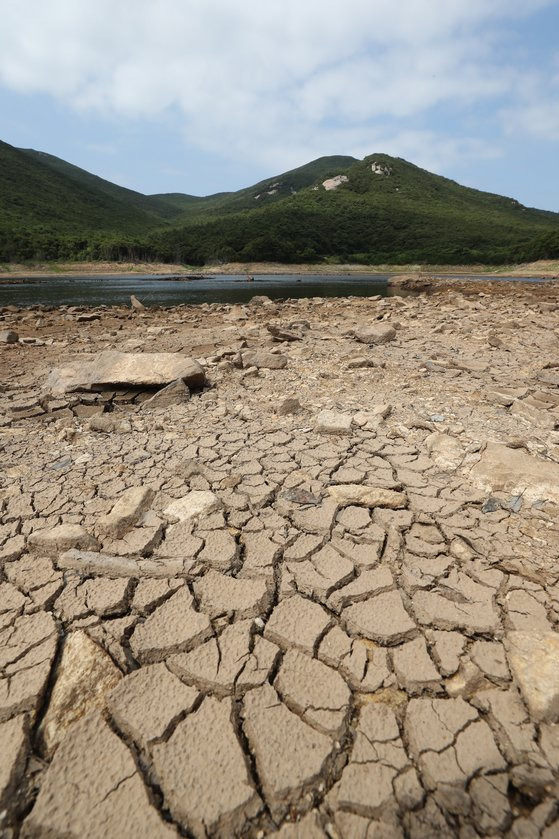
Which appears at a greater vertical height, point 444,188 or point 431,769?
point 444,188

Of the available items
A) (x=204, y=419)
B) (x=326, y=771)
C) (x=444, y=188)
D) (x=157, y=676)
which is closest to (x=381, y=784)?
(x=326, y=771)

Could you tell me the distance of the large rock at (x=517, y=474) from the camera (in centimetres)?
207

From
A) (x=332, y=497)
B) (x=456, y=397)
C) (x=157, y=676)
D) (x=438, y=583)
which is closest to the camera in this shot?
(x=157, y=676)

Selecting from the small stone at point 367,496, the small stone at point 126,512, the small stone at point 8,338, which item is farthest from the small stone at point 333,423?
the small stone at point 8,338

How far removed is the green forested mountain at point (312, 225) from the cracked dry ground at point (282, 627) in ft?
183

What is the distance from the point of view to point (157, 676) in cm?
125

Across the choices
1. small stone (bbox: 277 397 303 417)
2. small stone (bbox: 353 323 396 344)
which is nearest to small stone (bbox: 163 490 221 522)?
small stone (bbox: 277 397 303 417)

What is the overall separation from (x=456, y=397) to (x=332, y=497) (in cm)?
213

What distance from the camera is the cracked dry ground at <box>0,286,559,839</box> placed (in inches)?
37.3

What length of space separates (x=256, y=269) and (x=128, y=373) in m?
60.2

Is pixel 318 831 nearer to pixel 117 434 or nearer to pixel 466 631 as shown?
pixel 466 631

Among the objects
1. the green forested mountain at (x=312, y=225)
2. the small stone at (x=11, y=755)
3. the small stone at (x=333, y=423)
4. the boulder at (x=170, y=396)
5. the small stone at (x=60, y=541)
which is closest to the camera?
the small stone at (x=11, y=755)

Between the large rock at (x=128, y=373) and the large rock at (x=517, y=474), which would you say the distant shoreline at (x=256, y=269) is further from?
the large rock at (x=517, y=474)

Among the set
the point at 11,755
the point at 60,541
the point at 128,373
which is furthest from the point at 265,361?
the point at 11,755
